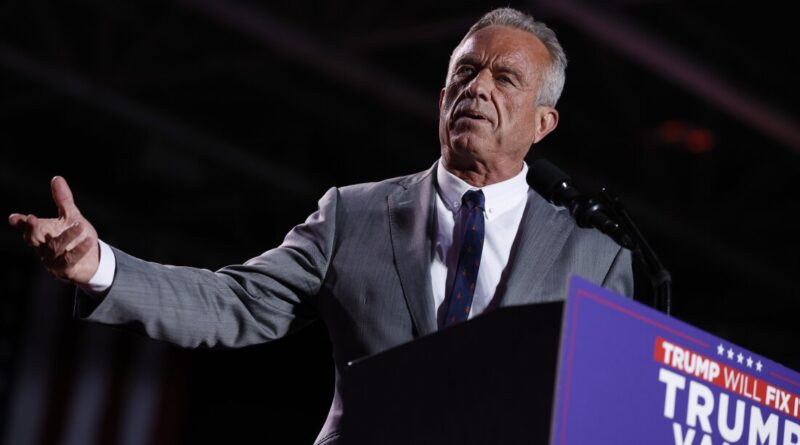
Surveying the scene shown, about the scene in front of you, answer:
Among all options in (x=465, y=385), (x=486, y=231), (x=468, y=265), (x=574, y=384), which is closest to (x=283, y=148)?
(x=486, y=231)

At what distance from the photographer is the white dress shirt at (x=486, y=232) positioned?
6.23ft

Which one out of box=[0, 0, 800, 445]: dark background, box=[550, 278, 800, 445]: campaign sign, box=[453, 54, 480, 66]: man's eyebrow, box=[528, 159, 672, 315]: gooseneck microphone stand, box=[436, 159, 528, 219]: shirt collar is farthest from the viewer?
box=[0, 0, 800, 445]: dark background

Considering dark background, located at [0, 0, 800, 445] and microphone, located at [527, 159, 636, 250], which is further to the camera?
dark background, located at [0, 0, 800, 445]

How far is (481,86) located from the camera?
2.09 metres

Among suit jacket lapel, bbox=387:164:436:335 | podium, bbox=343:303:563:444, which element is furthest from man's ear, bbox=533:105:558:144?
podium, bbox=343:303:563:444

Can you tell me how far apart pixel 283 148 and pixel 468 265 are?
5815 millimetres

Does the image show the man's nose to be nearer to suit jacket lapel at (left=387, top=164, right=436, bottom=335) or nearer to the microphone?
suit jacket lapel at (left=387, top=164, right=436, bottom=335)

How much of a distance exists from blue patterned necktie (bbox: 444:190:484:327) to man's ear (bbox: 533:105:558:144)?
276 millimetres

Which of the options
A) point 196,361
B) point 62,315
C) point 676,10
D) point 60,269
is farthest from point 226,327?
point 196,361

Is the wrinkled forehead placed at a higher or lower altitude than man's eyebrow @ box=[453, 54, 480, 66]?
higher

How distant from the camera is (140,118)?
21.3 feet

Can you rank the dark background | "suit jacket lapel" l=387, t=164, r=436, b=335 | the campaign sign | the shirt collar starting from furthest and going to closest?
1. the dark background
2. the shirt collar
3. "suit jacket lapel" l=387, t=164, r=436, b=335
4. the campaign sign

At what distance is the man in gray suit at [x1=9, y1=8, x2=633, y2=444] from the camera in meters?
1.74

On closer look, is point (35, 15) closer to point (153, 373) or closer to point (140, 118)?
point (140, 118)
